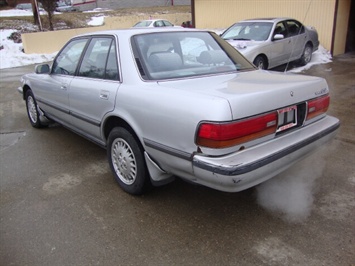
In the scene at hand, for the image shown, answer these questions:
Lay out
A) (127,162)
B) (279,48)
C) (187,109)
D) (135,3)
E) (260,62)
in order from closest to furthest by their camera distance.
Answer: (187,109), (127,162), (260,62), (279,48), (135,3)

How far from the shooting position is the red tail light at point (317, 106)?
10.1 feet

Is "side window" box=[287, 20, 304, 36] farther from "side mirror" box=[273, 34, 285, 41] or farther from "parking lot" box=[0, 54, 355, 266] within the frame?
"parking lot" box=[0, 54, 355, 266]

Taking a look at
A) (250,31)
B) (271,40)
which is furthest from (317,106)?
(250,31)

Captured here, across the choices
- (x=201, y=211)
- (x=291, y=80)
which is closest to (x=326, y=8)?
(x=291, y=80)

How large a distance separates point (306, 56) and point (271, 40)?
2.43 m

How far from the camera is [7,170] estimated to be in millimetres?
4215

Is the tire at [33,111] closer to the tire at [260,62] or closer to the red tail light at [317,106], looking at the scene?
the red tail light at [317,106]

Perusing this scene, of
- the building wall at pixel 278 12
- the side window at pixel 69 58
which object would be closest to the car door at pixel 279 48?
the building wall at pixel 278 12

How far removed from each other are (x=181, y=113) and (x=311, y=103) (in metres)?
1.29

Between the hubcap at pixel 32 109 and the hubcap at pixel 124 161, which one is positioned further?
the hubcap at pixel 32 109

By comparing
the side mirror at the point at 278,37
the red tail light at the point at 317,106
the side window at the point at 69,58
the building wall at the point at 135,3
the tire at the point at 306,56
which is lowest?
the tire at the point at 306,56

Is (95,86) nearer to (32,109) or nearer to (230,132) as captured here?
(230,132)

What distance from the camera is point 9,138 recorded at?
545 cm

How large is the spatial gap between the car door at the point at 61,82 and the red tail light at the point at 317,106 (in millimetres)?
2638
